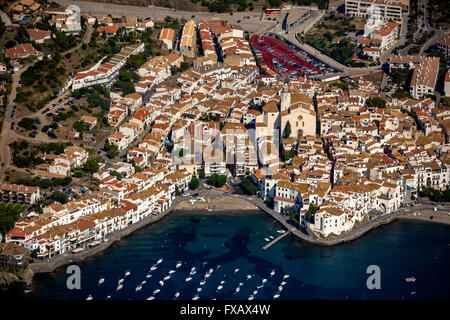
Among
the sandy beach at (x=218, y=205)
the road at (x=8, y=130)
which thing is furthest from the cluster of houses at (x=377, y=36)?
the road at (x=8, y=130)

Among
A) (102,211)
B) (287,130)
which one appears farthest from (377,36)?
(102,211)

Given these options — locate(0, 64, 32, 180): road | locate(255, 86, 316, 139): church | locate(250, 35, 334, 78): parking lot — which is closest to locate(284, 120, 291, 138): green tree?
locate(255, 86, 316, 139): church

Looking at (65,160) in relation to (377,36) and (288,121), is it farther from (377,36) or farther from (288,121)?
(377,36)

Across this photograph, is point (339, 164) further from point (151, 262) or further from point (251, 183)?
point (151, 262)

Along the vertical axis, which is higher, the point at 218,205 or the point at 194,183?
the point at 194,183

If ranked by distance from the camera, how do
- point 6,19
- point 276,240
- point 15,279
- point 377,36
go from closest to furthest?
1. point 15,279
2. point 276,240
3. point 6,19
4. point 377,36

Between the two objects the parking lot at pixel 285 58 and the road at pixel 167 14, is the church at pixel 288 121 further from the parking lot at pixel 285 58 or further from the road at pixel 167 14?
the road at pixel 167 14
